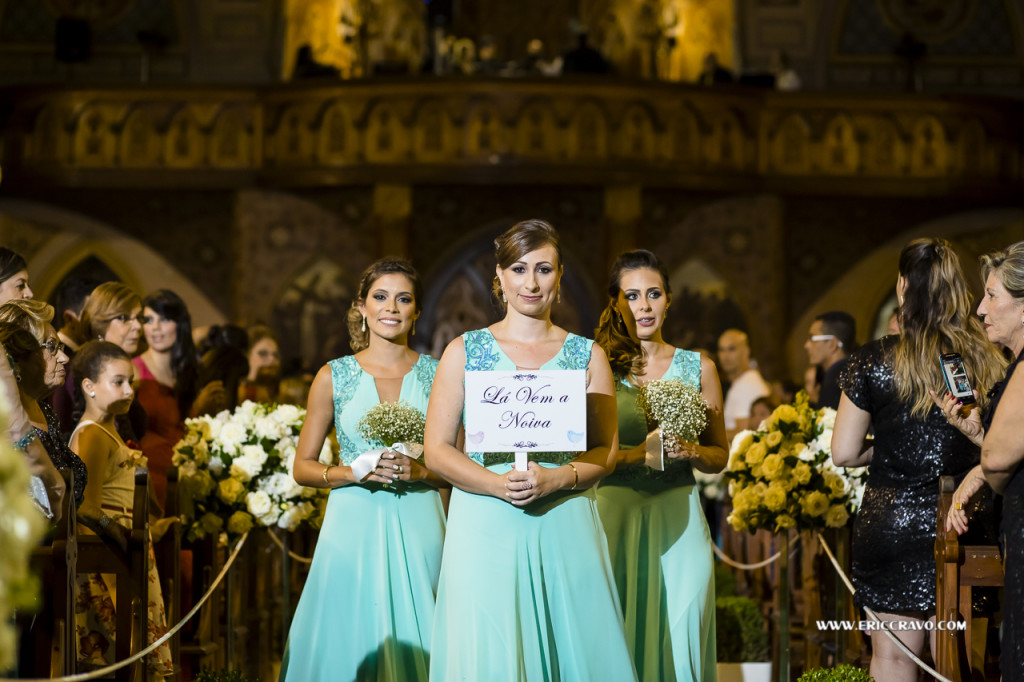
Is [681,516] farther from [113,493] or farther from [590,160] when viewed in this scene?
[590,160]

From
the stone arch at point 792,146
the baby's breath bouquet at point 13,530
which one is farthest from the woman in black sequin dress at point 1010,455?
the stone arch at point 792,146

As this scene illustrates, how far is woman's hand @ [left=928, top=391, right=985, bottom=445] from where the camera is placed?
4328 millimetres

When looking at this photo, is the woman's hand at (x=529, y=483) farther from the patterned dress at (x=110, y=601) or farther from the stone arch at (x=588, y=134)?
the stone arch at (x=588, y=134)

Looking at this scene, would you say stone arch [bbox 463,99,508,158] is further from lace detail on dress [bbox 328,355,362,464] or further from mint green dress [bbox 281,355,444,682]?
mint green dress [bbox 281,355,444,682]

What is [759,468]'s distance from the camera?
625cm

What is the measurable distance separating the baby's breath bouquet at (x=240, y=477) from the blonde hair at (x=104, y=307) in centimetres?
61

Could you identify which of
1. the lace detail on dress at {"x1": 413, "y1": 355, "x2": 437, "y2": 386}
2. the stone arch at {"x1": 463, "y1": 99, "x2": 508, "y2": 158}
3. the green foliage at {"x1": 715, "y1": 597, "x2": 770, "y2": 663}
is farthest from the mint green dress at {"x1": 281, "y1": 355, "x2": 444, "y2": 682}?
the stone arch at {"x1": 463, "y1": 99, "x2": 508, "y2": 158}

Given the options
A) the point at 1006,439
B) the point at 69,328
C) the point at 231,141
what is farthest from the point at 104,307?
the point at 231,141

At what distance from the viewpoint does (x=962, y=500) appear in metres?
4.34

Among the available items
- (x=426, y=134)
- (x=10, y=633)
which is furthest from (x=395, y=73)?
(x=10, y=633)

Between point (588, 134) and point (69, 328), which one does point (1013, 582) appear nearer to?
point (69, 328)

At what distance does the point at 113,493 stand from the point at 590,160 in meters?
9.48

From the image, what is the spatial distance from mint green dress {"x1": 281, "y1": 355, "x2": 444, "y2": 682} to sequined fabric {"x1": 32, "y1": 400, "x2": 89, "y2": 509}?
87 cm

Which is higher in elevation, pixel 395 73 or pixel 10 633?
pixel 395 73
